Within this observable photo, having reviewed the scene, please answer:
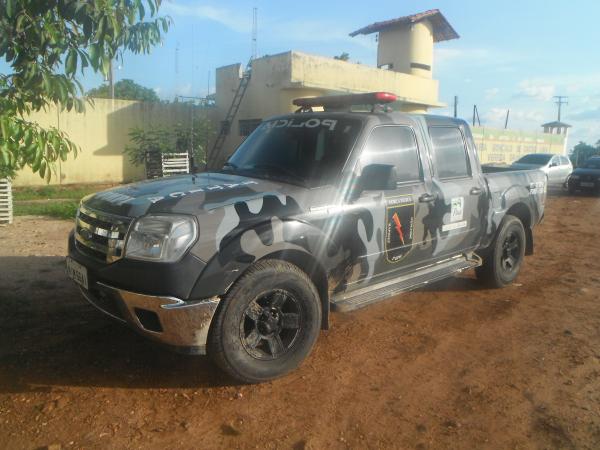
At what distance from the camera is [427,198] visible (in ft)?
13.9

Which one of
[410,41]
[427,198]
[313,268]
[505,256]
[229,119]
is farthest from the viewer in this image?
[410,41]

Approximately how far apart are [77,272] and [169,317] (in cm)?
89

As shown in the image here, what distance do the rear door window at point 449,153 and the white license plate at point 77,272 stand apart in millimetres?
3055

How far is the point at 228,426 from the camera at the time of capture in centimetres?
280

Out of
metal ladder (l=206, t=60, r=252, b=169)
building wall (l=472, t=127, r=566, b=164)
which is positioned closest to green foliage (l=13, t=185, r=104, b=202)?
metal ladder (l=206, t=60, r=252, b=169)

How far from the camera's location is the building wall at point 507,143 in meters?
28.2

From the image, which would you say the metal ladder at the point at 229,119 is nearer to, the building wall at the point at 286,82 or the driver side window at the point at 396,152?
the building wall at the point at 286,82

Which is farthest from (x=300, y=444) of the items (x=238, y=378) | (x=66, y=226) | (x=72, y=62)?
(x=66, y=226)

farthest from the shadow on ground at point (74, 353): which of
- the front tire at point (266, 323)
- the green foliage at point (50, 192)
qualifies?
the green foliage at point (50, 192)

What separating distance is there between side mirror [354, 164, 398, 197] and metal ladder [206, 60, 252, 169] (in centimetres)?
1642

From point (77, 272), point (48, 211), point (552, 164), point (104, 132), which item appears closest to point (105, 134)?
point (104, 132)

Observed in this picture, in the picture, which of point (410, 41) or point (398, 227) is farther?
point (410, 41)

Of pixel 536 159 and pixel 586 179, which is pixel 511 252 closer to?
pixel 586 179

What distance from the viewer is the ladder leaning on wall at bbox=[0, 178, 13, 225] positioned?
8477 mm
